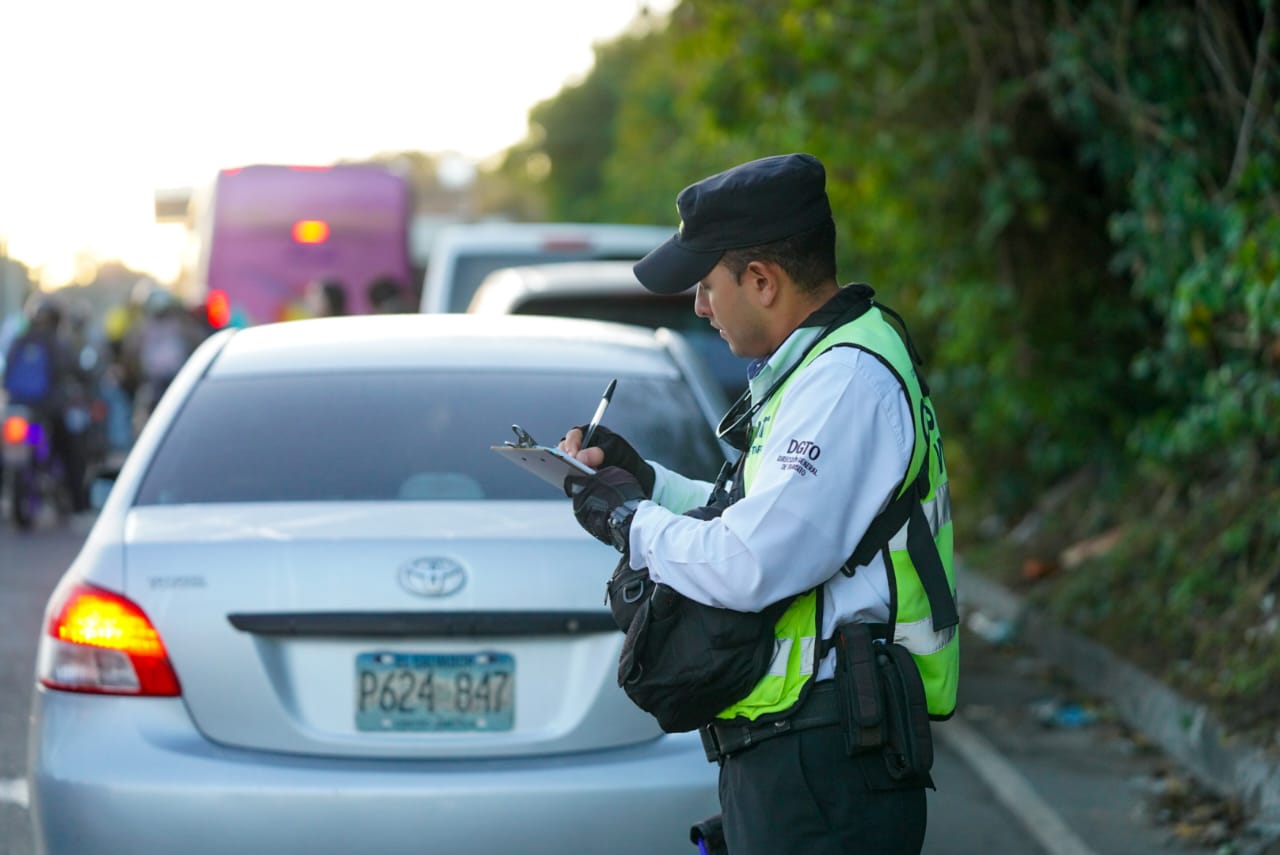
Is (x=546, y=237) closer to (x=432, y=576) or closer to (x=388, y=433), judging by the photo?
(x=388, y=433)

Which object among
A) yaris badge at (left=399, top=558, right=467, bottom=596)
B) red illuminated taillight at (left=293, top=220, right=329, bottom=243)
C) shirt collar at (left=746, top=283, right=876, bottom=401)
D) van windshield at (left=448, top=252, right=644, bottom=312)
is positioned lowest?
red illuminated taillight at (left=293, top=220, right=329, bottom=243)

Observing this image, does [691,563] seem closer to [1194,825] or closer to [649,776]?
[649,776]

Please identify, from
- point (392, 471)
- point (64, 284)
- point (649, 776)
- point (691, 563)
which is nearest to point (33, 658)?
point (392, 471)

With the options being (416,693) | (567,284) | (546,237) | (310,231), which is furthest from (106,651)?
(310,231)

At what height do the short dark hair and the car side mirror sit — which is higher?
the short dark hair

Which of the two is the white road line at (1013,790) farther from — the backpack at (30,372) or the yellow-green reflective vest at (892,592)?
the backpack at (30,372)

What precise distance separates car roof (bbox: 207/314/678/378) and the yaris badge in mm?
879

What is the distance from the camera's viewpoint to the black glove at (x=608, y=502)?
2.87 meters

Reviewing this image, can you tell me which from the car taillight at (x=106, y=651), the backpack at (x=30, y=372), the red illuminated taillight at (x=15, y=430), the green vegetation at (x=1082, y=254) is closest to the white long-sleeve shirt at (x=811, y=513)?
the car taillight at (x=106, y=651)

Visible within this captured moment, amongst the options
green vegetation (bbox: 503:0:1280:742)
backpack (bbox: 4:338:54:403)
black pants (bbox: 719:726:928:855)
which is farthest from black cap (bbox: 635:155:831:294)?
backpack (bbox: 4:338:54:403)

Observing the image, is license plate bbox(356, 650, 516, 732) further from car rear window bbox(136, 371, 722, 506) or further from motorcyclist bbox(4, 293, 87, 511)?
motorcyclist bbox(4, 293, 87, 511)

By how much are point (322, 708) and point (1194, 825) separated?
3.34 metres

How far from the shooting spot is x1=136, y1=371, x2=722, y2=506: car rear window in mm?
4344

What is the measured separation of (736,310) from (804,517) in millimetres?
369
